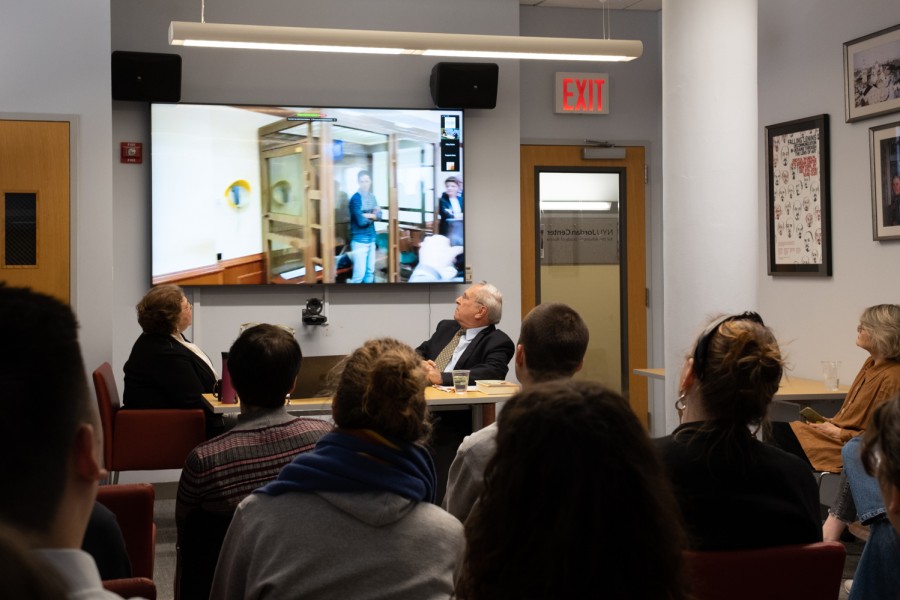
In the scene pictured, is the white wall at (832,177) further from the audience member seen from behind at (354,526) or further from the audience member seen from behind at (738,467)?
the audience member seen from behind at (354,526)

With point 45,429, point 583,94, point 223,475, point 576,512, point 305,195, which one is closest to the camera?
point 45,429

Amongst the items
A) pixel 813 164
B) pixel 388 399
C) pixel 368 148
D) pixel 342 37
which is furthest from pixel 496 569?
pixel 368 148

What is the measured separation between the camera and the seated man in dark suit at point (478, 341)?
5.62 meters

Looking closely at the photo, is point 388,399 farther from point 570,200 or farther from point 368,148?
point 570,200

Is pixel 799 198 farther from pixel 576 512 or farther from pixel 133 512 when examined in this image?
pixel 576 512

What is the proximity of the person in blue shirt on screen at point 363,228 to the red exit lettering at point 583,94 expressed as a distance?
1.93 metres

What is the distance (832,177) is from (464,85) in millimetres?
2618

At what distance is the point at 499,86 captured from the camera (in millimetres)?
7285

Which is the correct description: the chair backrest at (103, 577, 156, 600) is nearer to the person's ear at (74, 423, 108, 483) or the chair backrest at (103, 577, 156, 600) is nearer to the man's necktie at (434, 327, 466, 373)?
the person's ear at (74, 423, 108, 483)

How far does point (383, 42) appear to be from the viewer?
570cm

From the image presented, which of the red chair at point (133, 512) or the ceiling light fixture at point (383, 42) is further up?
the ceiling light fixture at point (383, 42)

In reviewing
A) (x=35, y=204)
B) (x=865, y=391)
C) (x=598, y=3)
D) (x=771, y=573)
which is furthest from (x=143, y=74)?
(x=771, y=573)

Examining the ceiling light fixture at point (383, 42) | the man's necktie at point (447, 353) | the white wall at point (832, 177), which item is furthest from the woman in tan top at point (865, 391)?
the ceiling light fixture at point (383, 42)

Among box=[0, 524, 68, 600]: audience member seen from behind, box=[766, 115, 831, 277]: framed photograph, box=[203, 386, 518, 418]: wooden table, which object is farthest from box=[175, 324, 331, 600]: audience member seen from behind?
A: box=[766, 115, 831, 277]: framed photograph
